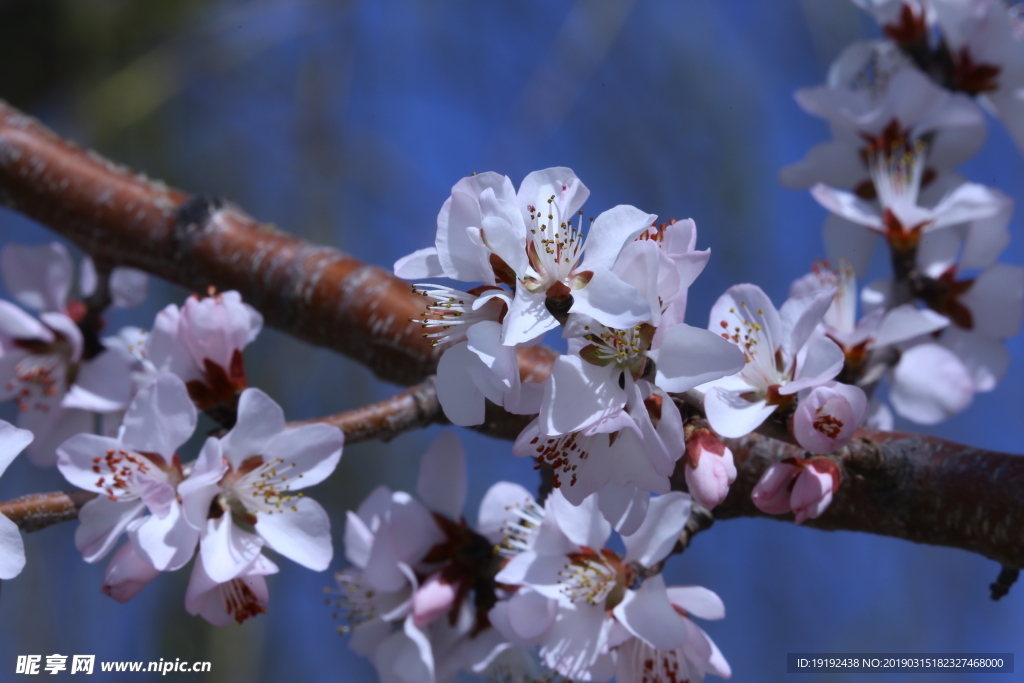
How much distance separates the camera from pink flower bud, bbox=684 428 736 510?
0.69 m

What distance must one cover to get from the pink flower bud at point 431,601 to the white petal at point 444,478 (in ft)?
0.34

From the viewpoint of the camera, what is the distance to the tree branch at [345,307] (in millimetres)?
880

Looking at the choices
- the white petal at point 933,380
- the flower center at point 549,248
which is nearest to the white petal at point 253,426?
the flower center at point 549,248

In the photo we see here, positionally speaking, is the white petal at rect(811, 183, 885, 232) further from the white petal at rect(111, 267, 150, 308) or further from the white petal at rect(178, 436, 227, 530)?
the white petal at rect(111, 267, 150, 308)

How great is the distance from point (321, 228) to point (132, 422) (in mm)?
2618

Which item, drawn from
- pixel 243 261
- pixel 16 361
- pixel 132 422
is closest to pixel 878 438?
pixel 132 422

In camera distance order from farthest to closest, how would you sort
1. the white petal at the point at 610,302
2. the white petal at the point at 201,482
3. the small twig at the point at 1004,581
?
the small twig at the point at 1004,581, the white petal at the point at 201,482, the white petal at the point at 610,302

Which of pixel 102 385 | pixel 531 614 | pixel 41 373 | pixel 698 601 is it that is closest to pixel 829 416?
pixel 698 601

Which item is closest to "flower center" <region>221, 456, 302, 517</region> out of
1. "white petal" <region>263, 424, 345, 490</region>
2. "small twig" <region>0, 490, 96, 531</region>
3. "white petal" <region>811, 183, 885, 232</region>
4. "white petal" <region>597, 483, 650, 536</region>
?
"white petal" <region>263, 424, 345, 490</region>

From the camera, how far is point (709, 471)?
70cm

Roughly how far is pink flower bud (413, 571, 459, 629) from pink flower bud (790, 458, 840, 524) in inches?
19.1

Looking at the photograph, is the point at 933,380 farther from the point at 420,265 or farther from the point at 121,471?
the point at 121,471

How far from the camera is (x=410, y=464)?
3283mm

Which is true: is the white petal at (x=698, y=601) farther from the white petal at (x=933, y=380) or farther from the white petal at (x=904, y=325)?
the white petal at (x=933, y=380)
